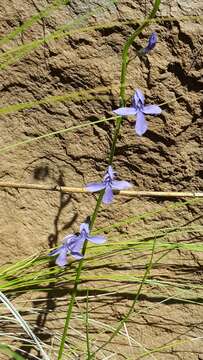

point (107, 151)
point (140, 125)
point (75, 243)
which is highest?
point (107, 151)

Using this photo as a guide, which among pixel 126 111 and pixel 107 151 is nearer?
pixel 126 111

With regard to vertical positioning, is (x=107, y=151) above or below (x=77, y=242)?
above

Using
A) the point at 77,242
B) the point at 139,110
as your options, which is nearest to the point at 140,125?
the point at 139,110

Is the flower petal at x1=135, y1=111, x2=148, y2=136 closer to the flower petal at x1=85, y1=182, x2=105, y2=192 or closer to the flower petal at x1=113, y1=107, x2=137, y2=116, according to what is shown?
the flower petal at x1=113, y1=107, x2=137, y2=116

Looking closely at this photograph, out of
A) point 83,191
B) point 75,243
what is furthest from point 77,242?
point 83,191

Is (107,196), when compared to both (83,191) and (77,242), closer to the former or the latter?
(77,242)

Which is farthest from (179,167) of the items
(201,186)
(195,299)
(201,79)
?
(195,299)

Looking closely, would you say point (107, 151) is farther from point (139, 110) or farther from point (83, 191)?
Answer: point (139, 110)

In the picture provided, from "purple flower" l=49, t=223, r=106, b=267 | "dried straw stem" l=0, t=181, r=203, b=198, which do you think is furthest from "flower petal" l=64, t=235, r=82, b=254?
"dried straw stem" l=0, t=181, r=203, b=198
